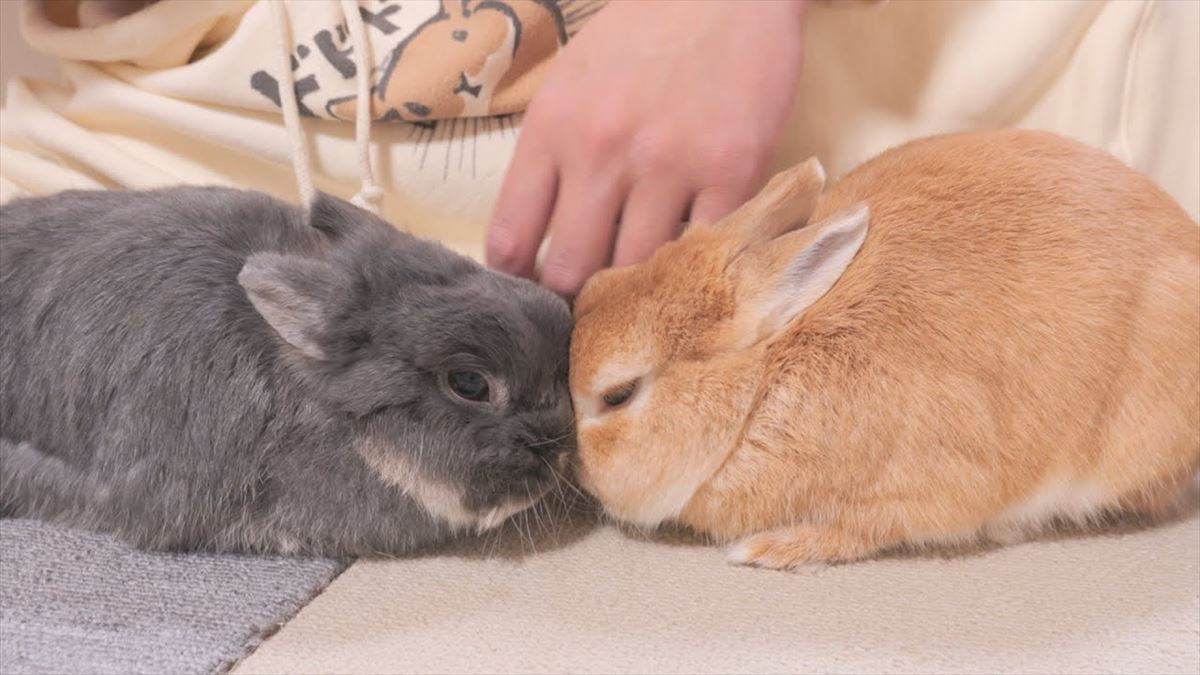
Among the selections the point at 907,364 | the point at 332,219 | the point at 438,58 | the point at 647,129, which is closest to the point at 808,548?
the point at 907,364

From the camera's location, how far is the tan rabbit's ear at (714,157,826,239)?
1.03 meters

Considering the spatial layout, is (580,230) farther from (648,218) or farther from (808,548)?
(808,548)

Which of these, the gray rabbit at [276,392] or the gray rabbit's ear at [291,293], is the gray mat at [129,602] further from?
the gray rabbit's ear at [291,293]

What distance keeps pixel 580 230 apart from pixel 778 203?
0.23 metres

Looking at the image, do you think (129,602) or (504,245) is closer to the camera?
(129,602)

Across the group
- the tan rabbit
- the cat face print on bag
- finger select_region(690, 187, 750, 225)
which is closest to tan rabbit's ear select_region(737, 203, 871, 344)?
the tan rabbit

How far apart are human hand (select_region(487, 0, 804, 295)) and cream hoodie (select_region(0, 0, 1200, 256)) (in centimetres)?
18

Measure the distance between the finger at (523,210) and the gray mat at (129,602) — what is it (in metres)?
0.41

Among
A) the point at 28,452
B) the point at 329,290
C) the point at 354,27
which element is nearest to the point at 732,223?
the point at 329,290

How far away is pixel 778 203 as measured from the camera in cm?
104

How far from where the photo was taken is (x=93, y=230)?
1072mm

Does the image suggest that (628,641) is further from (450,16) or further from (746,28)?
(450,16)

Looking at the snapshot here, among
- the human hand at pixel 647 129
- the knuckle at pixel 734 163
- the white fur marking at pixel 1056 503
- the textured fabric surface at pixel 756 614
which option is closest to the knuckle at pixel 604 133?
the human hand at pixel 647 129

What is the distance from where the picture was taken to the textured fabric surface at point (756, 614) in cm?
85
